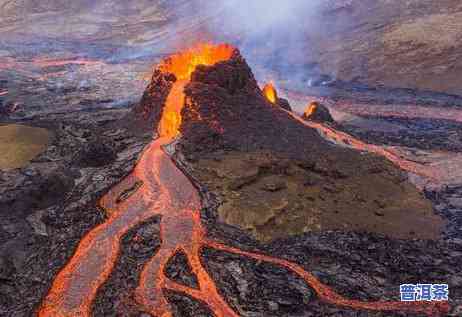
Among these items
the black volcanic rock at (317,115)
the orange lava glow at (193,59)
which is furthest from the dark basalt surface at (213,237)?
the black volcanic rock at (317,115)

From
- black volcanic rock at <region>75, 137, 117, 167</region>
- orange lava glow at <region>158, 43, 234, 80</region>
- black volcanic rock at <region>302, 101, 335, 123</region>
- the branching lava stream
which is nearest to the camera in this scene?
the branching lava stream

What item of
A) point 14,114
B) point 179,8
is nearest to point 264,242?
point 14,114

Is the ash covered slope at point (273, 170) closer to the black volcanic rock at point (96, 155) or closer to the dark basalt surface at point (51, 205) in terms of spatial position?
Result: the black volcanic rock at point (96, 155)

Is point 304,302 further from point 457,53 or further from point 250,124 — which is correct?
point 457,53

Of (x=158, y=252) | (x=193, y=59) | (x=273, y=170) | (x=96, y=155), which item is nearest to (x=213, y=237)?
(x=158, y=252)

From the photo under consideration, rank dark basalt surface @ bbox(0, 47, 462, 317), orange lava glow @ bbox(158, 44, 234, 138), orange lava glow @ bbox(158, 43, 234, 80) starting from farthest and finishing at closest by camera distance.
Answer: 1. orange lava glow @ bbox(158, 43, 234, 80)
2. orange lava glow @ bbox(158, 44, 234, 138)
3. dark basalt surface @ bbox(0, 47, 462, 317)

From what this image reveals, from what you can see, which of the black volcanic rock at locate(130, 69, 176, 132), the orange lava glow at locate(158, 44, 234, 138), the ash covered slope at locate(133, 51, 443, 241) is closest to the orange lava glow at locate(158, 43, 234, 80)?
the orange lava glow at locate(158, 44, 234, 138)

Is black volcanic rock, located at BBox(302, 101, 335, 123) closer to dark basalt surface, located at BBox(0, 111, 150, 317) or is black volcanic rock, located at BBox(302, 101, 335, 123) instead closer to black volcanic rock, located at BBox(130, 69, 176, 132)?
black volcanic rock, located at BBox(130, 69, 176, 132)
